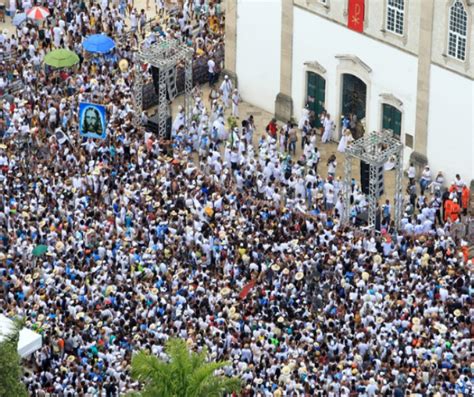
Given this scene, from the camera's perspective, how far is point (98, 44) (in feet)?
254

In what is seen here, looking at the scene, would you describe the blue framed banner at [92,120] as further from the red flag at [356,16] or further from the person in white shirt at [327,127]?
the red flag at [356,16]

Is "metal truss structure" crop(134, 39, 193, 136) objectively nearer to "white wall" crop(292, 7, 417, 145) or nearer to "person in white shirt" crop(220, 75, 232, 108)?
"person in white shirt" crop(220, 75, 232, 108)

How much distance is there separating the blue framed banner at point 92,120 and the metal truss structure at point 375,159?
10.0 m

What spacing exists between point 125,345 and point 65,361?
203 centimetres

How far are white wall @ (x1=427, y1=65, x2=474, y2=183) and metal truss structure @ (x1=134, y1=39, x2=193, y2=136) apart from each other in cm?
1056

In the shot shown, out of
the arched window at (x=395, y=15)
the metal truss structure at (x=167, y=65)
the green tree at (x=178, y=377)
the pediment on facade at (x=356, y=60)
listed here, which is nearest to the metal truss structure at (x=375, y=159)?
the pediment on facade at (x=356, y=60)

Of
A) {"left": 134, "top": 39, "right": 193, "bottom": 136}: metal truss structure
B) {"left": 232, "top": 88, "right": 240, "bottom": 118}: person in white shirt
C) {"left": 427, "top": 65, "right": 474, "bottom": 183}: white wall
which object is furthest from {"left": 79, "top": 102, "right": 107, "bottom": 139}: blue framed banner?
{"left": 427, "top": 65, "right": 474, "bottom": 183}: white wall

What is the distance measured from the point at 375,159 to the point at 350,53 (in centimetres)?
778

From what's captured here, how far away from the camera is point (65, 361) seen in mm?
58656

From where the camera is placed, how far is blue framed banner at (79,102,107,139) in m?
70.7

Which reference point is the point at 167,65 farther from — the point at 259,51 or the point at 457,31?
the point at 457,31

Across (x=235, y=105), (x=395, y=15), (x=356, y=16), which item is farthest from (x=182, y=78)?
(x=395, y=15)

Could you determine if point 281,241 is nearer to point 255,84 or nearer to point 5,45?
point 255,84

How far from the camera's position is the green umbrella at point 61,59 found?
251 ft
